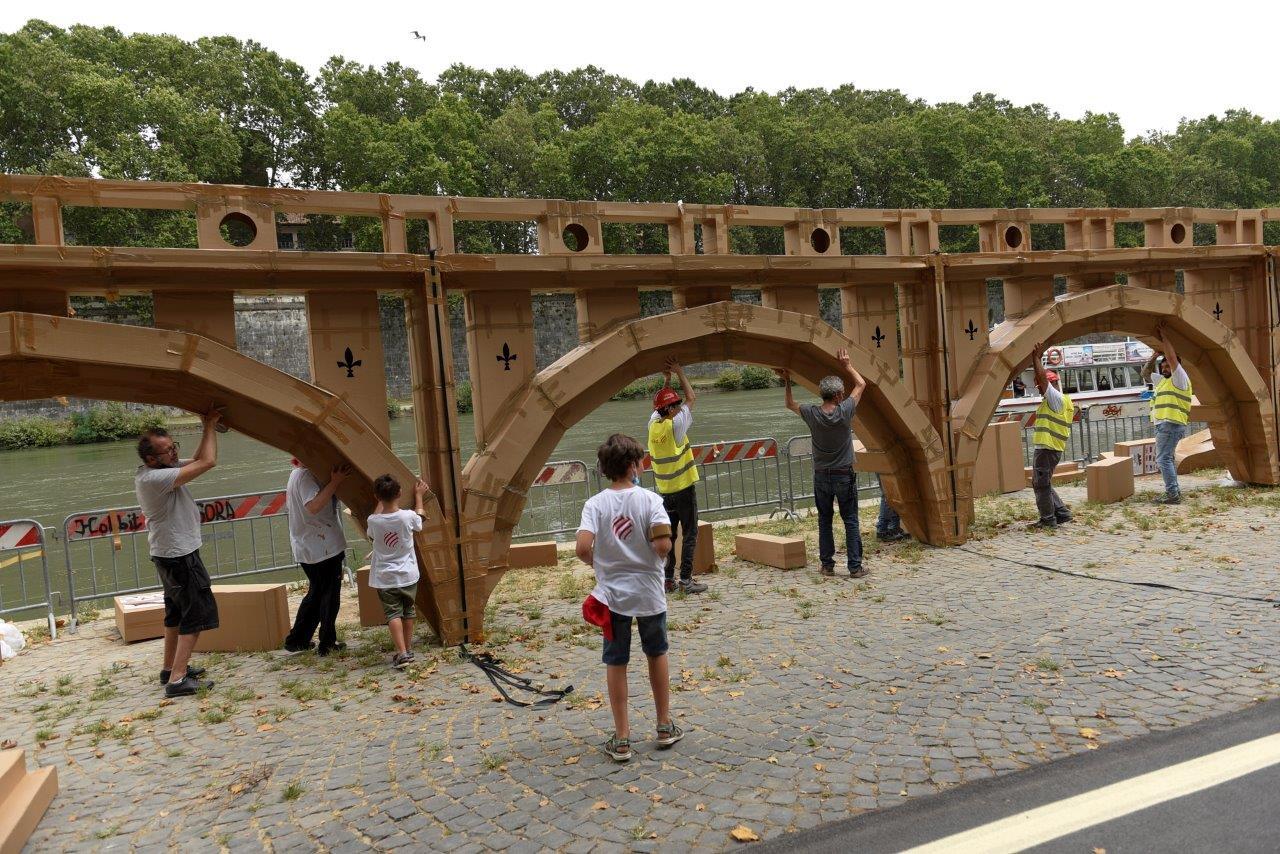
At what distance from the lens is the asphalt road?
3678mm

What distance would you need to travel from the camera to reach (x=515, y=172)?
51.0m

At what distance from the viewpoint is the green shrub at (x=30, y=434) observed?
1378 inches

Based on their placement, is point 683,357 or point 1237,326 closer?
point 683,357

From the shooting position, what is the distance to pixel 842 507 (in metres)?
8.88

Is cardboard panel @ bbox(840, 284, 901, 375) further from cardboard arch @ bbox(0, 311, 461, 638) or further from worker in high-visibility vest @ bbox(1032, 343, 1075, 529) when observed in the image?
cardboard arch @ bbox(0, 311, 461, 638)

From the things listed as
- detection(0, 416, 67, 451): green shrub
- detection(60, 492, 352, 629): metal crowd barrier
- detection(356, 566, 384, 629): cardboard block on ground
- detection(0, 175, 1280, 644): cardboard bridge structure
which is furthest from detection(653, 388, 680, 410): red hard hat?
detection(0, 416, 67, 451): green shrub

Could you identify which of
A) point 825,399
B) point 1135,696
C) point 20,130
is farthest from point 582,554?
point 20,130

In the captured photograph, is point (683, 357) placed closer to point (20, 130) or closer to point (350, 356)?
point (350, 356)

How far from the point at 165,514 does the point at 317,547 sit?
114 centimetres

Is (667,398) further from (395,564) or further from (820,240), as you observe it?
(395,564)

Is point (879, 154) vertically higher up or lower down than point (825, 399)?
higher up

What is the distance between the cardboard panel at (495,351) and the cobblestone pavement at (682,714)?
6.06 feet

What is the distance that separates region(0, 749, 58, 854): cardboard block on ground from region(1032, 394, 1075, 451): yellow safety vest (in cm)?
940

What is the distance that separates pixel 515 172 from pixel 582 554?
161ft
